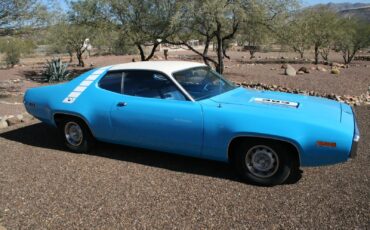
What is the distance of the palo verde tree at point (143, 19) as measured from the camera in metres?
15.7

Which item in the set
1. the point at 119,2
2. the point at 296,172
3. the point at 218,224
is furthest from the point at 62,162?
the point at 119,2

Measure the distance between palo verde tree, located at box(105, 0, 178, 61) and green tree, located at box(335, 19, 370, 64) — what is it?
12.8 metres

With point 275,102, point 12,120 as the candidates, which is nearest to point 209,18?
point 12,120

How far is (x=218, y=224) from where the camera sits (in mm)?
3791

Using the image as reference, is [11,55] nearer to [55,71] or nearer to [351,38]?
[55,71]

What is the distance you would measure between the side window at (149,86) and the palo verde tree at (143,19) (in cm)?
1030

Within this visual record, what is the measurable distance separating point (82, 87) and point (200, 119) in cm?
209

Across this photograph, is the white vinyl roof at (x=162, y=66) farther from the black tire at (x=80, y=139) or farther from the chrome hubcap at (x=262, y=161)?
the chrome hubcap at (x=262, y=161)

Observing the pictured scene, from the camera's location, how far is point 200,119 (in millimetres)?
4754

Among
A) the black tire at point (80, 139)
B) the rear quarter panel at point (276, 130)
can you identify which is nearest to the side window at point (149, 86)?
the rear quarter panel at point (276, 130)

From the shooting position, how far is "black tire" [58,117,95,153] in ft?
19.3

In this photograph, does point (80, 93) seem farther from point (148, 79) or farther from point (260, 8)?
point (260, 8)

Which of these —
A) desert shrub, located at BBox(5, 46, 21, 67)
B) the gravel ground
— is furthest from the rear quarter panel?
desert shrub, located at BBox(5, 46, 21, 67)

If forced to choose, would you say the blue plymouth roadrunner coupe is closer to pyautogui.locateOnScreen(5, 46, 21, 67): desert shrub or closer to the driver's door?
the driver's door
